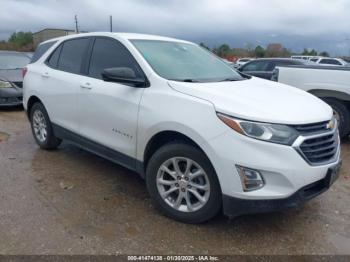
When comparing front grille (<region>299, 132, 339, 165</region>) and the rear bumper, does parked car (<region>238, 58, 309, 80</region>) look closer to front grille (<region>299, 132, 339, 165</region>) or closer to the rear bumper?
front grille (<region>299, 132, 339, 165</region>)

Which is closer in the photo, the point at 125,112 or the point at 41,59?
the point at 125,112

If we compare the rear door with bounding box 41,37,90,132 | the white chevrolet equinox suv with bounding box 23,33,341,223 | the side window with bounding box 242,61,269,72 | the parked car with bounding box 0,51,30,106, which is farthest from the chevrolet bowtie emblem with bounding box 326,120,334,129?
the side window with bounding box 242,61,269,72

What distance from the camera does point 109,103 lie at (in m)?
3.96

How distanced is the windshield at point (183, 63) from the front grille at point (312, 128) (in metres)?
1.18

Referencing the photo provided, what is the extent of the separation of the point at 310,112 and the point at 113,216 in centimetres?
207

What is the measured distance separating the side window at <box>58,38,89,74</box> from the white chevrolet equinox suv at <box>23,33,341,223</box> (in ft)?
0.08

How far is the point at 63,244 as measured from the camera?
10.0 feet

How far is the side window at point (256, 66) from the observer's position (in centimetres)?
1192

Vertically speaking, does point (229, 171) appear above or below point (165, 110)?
below

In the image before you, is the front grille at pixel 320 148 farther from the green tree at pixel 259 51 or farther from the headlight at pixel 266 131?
the green tree at pixel 259 51

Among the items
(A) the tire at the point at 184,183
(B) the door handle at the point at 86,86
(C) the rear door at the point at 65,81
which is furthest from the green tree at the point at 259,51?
(A) the tire at the point at 184,183

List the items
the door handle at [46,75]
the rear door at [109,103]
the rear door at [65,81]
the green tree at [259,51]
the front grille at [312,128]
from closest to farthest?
1. the front grille at [312,128]
2. the rear door at [109,103]
3. the rear door at [65,81]
4. the door handle at [46,75]
5. the green tree at [259,51]

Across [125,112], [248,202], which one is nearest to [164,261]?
[248,202]

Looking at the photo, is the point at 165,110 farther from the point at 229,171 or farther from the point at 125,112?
the point at 229,171
